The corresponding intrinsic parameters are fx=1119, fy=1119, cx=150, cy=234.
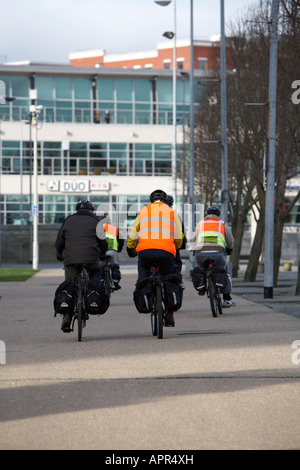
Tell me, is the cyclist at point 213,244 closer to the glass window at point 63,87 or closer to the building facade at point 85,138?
the building facade at point 85,138

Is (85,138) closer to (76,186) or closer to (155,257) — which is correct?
(76,186)

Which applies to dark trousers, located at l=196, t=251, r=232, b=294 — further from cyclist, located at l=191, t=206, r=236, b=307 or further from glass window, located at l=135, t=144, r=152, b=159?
glass window, located at l=135, t=144, r=152, b=159

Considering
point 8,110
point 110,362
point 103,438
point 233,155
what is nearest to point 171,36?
point 8,110

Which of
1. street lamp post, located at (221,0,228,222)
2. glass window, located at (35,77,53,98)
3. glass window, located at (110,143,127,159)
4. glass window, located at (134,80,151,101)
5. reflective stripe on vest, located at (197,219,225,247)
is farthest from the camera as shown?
glass window, located at (134,80,151,101)

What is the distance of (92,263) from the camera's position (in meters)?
13.7

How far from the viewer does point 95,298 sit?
1330 centimetres

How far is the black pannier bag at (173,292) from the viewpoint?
1333 centimetres

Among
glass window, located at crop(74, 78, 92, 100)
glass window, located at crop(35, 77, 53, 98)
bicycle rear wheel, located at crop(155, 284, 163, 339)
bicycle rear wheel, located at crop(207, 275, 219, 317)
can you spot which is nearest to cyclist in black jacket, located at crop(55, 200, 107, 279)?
bicycle rear wheel, located at crop(155, 284, 163, 339)

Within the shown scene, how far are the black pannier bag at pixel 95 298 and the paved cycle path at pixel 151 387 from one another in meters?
0.38

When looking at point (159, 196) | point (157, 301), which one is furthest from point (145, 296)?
point (159, 196)

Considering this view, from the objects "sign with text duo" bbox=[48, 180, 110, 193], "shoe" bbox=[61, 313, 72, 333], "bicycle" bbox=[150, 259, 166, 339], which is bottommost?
"sign with text duo" bbox=[48, 180, 110, 193]

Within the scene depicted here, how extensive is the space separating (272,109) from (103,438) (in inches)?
711

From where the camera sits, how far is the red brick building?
3984 inches

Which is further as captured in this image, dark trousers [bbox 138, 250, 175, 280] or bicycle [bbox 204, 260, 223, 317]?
bicycle [bbox 204, 260, 223, 317]
